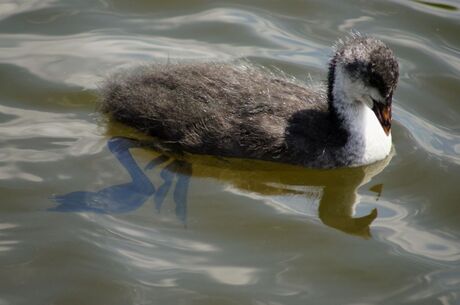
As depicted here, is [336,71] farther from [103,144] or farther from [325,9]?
[325,9]

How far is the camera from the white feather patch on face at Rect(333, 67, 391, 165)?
6090mm

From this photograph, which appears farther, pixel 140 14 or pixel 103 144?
pixel 140 14

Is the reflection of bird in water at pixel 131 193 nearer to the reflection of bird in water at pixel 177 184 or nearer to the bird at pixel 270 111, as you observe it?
the reflection of bird in water at pixel 177 184

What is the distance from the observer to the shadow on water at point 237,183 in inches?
222

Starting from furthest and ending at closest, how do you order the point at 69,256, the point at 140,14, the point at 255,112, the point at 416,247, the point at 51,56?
the point at 140,14, the point at 51,56, the point at 255,112, the point at 416,247, the point at 69,256

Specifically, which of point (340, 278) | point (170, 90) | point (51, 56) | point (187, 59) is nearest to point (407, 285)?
point (340, 278)

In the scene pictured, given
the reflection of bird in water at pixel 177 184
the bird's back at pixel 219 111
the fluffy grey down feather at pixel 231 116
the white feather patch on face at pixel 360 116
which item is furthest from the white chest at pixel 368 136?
the reflection of bird in water at pixel 177 184

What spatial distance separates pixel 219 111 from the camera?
6.02 meters

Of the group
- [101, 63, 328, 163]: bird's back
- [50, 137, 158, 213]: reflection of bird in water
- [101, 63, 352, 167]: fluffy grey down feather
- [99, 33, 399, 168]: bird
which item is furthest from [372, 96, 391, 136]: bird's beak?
[50, 137, 158, 213]: reflection of bird in water

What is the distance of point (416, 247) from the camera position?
5.46 meters

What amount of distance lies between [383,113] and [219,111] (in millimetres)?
1165

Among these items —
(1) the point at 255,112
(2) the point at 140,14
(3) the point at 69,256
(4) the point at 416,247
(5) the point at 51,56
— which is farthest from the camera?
(2) the point at 140,14

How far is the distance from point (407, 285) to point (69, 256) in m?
1.98

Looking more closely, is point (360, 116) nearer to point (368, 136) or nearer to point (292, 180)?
point (368, 136)
